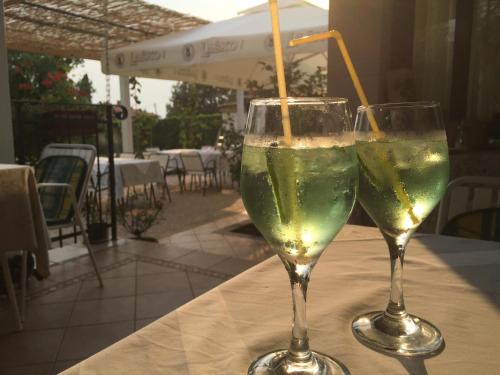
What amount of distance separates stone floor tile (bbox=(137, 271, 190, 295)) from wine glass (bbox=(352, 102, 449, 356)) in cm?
289

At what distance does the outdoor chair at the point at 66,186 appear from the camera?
3244 mm

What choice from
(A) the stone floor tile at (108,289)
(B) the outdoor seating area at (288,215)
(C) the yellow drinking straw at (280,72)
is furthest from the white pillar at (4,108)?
(C) the yellow drinking straw at (280,72)

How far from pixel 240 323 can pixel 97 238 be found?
14.2ft

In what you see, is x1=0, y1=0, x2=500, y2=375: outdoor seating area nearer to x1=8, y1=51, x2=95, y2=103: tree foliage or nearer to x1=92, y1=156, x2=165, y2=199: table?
x1=92, y1=156, x2=165, y2=199: table

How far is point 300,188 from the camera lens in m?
0.45

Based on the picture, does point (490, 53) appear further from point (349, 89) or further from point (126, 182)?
point (126, 182)

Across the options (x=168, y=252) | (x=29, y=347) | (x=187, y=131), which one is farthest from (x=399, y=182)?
(x=187, y=131)

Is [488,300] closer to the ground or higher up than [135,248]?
higher up

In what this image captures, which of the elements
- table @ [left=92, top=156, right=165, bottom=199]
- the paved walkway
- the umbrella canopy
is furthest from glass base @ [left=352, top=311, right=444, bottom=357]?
table @ [left=92, top=156, right=165, bottom=199]

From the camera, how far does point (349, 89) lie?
9.29 ft

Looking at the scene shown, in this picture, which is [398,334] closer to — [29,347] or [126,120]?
[29,347]

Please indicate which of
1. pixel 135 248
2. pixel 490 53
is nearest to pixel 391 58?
pixel 490 53

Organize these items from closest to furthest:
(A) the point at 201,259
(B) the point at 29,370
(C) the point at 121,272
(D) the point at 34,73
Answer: (B) the point at 29,370, (C) the point at 121,272, (A) the point at 201,259, (D) the point at 34,73

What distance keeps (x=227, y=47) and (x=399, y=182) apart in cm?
448
